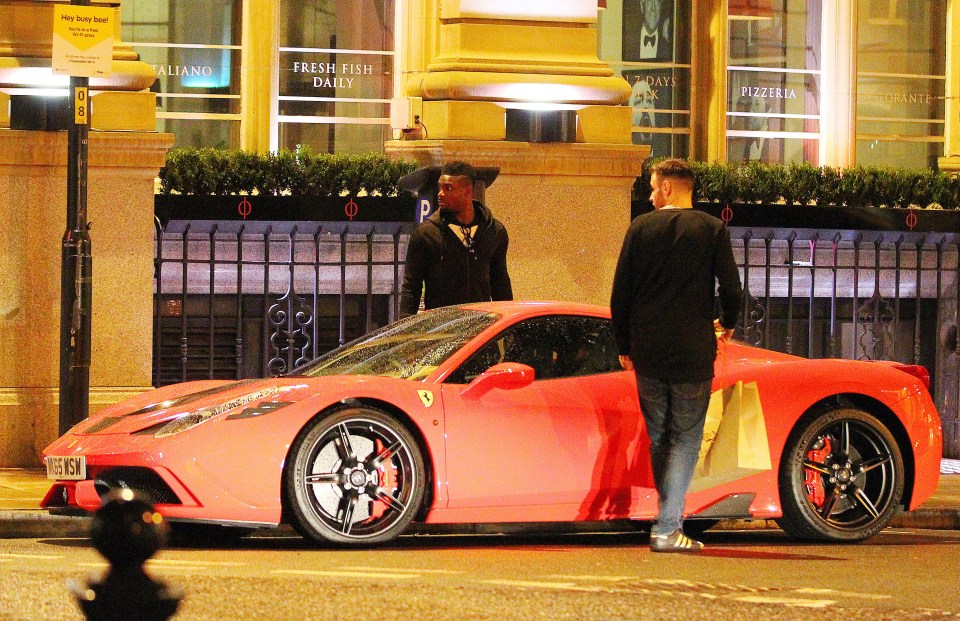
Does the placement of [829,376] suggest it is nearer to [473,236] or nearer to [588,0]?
[473,236]

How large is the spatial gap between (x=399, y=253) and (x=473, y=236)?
3.66 metres

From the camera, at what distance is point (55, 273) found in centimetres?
1242

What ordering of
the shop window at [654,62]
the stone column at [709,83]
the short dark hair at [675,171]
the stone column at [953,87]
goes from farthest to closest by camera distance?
the stone column at [953,87]
the stone column at [709,83]
the shop window at [654,62]
the short dark hair at [675,171]

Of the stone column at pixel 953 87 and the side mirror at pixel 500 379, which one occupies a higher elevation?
the stone column at pixel 953 87

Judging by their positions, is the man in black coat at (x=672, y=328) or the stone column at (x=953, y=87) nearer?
the man in black coat at (x=672, y=328)

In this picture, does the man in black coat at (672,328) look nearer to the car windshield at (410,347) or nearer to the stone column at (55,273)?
the car windshield at (410,347)

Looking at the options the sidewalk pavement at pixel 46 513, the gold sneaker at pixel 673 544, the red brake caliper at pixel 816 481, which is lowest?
the sidewalk pavement at pixel 46 513

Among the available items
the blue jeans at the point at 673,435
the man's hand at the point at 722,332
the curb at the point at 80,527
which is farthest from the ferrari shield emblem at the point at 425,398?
the man's hand at the point at 722,332

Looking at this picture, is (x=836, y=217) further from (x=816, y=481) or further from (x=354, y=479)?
(x=354, y=479)

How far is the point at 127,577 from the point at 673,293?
17.7 feet

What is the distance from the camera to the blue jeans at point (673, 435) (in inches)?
318

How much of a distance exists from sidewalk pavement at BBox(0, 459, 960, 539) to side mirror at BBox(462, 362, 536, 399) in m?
0.81

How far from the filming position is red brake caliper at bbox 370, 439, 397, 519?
792 cm

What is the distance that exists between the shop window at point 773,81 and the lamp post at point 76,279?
790 cm
